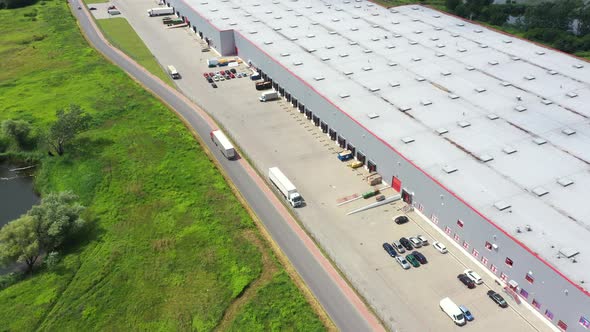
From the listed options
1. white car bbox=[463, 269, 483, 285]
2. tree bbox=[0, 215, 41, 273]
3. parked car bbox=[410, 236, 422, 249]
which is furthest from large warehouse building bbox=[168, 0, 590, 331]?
tree bbox=[0, 215, 41, 273]

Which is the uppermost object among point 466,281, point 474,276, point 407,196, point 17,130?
point 17,130

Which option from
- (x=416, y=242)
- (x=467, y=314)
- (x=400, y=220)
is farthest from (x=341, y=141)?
(x=467, y=314)

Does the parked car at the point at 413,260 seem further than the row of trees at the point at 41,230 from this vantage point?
No

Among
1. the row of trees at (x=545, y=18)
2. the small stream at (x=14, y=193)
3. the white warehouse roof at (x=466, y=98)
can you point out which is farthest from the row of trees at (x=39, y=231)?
the row of trees at (x=545, y=18)

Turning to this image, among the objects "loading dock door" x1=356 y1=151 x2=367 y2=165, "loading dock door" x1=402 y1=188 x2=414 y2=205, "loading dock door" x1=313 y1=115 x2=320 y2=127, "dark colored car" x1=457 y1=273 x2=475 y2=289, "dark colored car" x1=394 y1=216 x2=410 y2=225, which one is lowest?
"dark colored car" x1=457 y1=273 x2=475 y2=289

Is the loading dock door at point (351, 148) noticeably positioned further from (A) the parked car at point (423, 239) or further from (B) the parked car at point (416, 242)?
(B) the parked car at point (416, 242)

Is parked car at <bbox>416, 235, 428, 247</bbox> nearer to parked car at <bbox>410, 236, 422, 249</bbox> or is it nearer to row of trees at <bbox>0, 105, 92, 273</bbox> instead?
parked car at <bbox>410, 236, 422, 249</bbox>

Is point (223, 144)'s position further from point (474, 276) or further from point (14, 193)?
point (474, 276)
